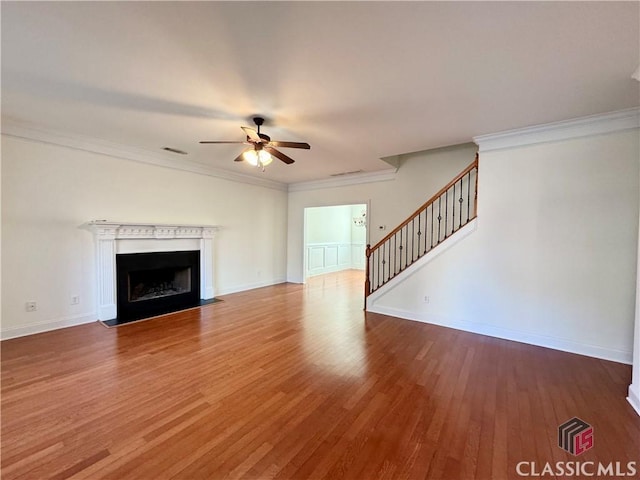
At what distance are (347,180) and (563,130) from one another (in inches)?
153

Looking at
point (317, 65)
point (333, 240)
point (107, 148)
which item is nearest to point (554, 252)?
point (317, 65)

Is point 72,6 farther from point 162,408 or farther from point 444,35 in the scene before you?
point 162,408

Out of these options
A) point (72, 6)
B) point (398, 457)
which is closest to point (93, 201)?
point (72, 6)

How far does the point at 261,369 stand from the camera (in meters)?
2.72

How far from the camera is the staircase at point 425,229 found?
4.64m

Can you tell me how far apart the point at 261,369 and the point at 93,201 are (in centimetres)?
375

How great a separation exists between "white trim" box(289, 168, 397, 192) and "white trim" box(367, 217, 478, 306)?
86.8 inches

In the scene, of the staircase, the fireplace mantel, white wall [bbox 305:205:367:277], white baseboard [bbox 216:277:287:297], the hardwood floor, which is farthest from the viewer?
white wall [bbox 305:205:367:277]

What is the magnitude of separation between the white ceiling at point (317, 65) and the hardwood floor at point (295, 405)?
2786 millimetres

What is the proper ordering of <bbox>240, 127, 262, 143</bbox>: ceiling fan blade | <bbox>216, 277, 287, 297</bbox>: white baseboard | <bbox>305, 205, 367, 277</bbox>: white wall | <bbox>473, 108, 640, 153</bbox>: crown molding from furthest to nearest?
<bbox>305, 205, 367, 277</bbox>: white wall, <bbox>216, 277, 287, 297</bbox>: white baseboard, <bbox>240, 127, 262, 143</bbox>: ceiling fan blade, <bbox>473, 108, 640, 153</bbox>: crown molding

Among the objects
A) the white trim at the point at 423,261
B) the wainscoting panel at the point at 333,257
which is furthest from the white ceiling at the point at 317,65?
the wainscoting panel at the point at 333,257

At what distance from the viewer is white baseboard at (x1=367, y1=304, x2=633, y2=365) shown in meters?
3.02

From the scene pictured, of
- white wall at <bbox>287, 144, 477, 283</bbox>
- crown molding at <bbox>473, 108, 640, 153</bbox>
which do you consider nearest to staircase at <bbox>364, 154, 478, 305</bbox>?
white wall at <bbox>287, 144, 477, 283</bbox>

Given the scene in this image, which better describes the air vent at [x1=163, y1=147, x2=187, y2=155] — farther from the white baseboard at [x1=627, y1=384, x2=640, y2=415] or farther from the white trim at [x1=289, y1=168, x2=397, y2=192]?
the white baseboard at [x1=627, y1=384, x2=640, y2=415]
